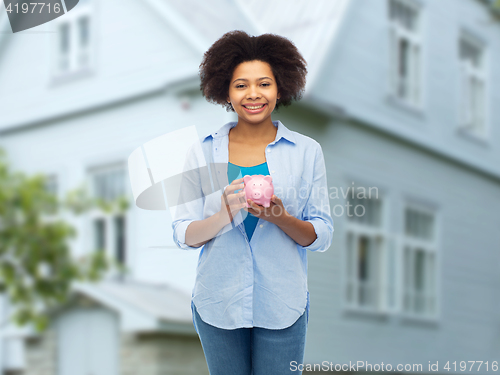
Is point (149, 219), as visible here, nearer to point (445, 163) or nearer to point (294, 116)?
point (294, 116)

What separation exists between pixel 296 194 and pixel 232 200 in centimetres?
17

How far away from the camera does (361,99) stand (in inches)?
289

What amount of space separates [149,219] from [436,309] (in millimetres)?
3713

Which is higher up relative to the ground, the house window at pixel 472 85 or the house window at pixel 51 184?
the house window at pixel 472 85

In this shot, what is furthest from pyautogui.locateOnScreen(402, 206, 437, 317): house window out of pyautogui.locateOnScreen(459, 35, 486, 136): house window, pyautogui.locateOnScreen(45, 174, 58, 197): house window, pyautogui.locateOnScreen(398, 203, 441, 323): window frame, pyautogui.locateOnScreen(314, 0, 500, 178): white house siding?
pyautogui.locateOnScreen(45, 174, 58, 197): house window

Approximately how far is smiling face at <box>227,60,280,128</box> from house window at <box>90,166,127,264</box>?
539 centimetres

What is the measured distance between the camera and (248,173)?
4.74 feet

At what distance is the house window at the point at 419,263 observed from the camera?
7816 mm

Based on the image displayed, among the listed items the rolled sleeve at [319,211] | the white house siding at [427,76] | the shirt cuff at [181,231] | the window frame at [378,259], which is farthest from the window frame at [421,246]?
the shirt cuff at [181,231]

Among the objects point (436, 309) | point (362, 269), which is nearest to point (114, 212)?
point (362, 269)

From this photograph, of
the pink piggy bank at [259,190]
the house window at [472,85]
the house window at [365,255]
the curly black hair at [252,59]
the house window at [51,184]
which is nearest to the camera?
the pink piggy bank at [259,190]

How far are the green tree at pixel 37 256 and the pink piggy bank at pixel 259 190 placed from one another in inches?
210

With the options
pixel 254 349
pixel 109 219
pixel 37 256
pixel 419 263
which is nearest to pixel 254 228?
pixel 254 349

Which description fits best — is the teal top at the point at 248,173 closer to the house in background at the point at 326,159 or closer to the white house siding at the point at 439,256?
the house in background at the point at 326,159
